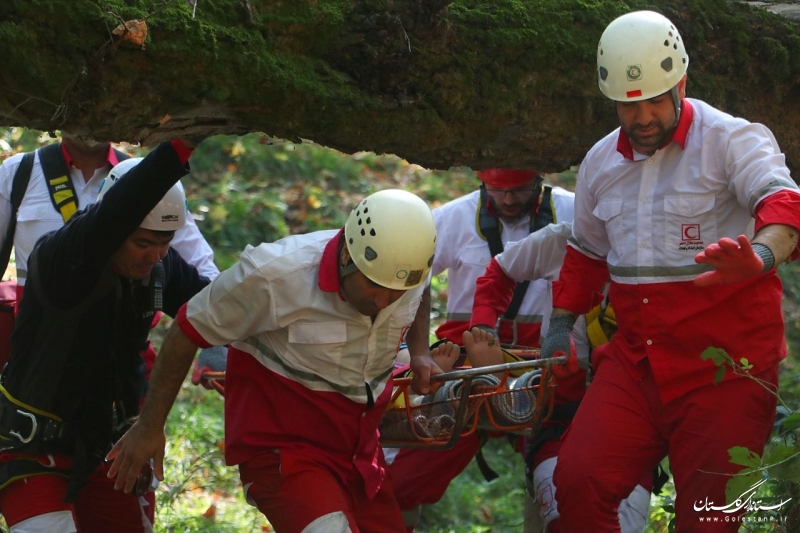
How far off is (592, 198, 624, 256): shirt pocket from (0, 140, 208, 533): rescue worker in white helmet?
6.03 feet

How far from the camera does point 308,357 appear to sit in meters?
4.49

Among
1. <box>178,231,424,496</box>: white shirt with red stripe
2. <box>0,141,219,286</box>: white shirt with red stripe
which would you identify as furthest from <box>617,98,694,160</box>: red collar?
<box>0,141,219,286</box>: white shirt with red stripe

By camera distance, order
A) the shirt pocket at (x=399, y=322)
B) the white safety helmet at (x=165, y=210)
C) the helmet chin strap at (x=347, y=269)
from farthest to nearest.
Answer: the white safety helmet at (x=165, y=210) < the shirt pocket at (x=399, y=322) < the helmet chin strap at (x=347, y=269)

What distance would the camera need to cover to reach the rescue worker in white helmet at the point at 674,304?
430cm

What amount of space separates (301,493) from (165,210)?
1495 mm

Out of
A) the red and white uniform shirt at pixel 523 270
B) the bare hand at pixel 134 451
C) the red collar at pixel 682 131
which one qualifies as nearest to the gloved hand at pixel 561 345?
the red and white uniform shirt at pixel 523 270

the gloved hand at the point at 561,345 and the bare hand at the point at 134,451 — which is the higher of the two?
the bare hand at the point at 134,451

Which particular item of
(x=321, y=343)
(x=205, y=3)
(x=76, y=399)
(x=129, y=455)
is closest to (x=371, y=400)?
(x=321, y=343)

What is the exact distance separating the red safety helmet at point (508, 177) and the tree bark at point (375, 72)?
0.83 meters

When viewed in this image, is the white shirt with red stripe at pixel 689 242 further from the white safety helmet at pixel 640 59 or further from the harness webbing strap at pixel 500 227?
the harness webbing strap at pixel 500 227

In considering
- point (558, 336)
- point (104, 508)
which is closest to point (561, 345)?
point (558, 336)

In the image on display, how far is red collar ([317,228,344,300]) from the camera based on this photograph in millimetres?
4391

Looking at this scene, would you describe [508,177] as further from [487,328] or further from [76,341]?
[76,341]

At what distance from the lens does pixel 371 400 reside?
15.2 feet
